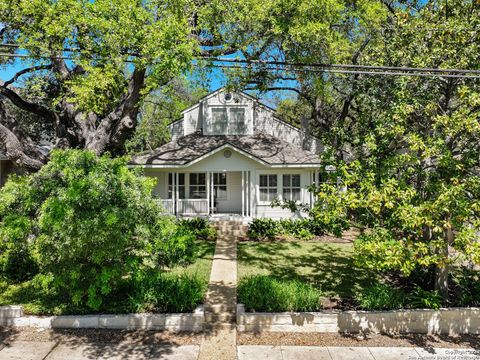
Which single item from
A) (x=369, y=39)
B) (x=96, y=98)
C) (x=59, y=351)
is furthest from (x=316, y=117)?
(x=59, y=351)

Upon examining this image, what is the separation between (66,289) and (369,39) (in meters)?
16.0

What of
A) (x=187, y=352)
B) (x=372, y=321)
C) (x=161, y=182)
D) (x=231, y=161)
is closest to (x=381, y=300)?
(x=372, y=321)

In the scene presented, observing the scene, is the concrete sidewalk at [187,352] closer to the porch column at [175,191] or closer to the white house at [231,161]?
the white house at [231,161]

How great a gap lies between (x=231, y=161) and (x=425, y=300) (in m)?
12.8

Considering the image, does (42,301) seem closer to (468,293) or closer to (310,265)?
(310,265)

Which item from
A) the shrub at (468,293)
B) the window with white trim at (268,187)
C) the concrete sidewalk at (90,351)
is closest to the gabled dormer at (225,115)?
the window with white trim at (268,187)

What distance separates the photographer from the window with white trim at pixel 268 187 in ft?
63.0

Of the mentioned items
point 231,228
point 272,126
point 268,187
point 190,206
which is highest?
point 272,126

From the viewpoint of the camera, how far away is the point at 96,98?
11.8 meters

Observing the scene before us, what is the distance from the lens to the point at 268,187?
19188 millimetres

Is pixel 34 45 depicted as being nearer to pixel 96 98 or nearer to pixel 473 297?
pixel 96 98

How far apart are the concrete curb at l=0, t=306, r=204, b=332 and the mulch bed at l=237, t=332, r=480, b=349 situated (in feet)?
3.42

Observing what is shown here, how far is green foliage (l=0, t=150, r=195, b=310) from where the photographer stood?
637cm

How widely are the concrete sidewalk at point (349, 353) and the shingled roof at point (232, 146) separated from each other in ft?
40.5
